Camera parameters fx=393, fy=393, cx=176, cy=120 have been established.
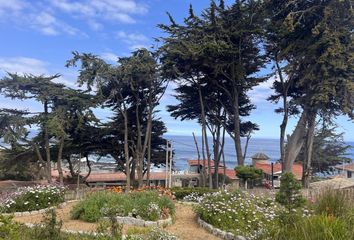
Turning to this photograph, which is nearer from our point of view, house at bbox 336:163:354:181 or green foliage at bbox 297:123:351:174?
green foliage at bbox 297:123:351:174

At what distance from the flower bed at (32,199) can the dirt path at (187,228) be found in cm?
345

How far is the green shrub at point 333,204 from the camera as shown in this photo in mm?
5895

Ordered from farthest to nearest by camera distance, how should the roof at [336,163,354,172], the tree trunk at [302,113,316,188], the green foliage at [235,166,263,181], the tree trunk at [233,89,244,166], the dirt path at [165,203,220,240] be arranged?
the roof at [336,163,354,172] → the tree trunk at [233,89,244,166] → the tree trunk at [302,113,316,188] → the green foliage at [235,166,263,181] → the dirt path at [165,203,220,240]

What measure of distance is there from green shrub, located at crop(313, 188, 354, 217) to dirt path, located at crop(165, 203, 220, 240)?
7.04 ft

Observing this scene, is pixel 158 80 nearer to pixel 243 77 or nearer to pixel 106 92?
pixel 106 92

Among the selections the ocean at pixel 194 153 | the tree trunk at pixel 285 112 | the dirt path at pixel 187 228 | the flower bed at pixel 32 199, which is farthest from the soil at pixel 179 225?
the ocean at pixel 194 153

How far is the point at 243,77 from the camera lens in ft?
69.2

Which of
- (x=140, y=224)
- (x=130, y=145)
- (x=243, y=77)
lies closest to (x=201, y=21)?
(x=243, y=77)

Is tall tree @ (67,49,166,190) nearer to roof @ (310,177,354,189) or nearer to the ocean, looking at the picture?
the ocean

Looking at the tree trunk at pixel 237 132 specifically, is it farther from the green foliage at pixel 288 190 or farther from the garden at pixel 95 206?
the green foliage at pixel 288 190

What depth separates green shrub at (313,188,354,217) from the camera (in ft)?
19.3

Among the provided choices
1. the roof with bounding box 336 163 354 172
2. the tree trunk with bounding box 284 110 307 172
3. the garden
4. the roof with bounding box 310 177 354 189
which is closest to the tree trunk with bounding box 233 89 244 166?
the tree trunk with bounding box 284 110 307 172

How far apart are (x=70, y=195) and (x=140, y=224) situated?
247 inches

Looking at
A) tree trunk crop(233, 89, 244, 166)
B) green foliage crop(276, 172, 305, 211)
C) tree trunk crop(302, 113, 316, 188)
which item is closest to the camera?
green foliage crop(276, 172, 305, 211)
